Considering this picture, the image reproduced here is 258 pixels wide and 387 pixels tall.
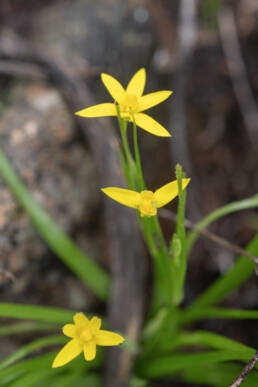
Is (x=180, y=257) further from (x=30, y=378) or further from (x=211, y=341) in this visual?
(x=30, y=378)

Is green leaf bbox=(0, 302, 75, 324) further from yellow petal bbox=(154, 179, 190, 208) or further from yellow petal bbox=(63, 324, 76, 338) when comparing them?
yellow petal bbox=(154, 179, 190, 208)

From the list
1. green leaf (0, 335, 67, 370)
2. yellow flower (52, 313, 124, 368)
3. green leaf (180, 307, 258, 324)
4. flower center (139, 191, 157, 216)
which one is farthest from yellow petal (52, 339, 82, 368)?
green leaf (180, 307, 258, 324)

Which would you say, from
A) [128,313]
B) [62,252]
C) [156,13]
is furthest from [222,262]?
[156,13]

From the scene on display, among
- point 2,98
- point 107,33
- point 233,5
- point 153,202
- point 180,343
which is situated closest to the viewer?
point 153,202

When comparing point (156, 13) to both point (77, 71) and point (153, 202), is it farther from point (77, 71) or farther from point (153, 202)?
point (153, 202)

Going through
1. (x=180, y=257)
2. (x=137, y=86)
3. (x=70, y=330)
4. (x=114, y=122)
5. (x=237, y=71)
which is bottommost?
(x=70, y=330)

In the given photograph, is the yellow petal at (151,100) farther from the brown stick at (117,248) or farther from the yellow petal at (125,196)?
the brown stick at (117,248)

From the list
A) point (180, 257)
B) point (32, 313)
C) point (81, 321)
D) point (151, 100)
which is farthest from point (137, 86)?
A: point (32, 313)
